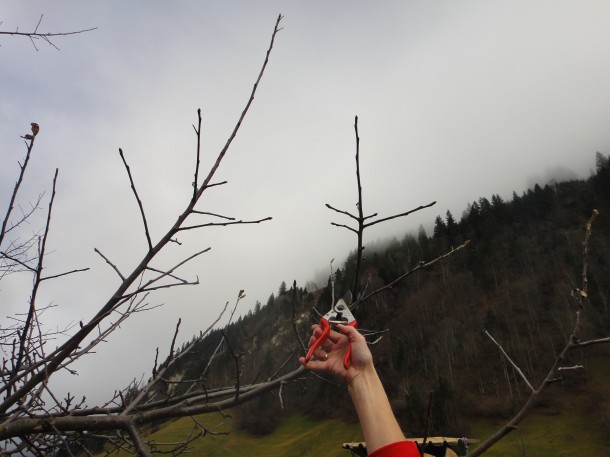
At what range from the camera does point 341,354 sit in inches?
96.0

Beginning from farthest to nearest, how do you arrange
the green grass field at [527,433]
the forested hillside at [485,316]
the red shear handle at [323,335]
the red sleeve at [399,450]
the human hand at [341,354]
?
the forested hillside at [485,316], the green grass field at [527,433], the red shear handle at [323,335], the human hand at [341,354], the red sleeve at [399,450]

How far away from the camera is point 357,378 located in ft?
7.30

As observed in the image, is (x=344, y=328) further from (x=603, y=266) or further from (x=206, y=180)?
(x=603, y=266)

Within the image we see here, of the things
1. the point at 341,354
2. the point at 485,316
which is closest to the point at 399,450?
the point at 341,354

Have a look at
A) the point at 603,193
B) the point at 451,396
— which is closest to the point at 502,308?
the point at 451,396

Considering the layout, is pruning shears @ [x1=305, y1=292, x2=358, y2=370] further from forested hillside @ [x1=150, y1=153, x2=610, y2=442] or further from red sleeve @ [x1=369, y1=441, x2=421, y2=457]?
forested hillside @ [x1=150, y1=153, x2=610, y2=442]

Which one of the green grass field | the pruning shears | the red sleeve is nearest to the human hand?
the pruning shears

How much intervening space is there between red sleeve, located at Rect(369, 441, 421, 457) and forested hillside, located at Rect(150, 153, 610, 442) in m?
41.7

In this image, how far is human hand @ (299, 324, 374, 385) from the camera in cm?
225

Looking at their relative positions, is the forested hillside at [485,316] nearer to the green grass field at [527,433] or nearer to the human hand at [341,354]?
the green grass field at [527,433]

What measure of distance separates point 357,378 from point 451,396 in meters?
57.5

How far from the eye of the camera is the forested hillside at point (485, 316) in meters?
52.7

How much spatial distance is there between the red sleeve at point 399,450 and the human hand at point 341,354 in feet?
1.73

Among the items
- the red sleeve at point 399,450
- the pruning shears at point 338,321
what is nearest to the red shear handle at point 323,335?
the pruning shears at point 338,321
